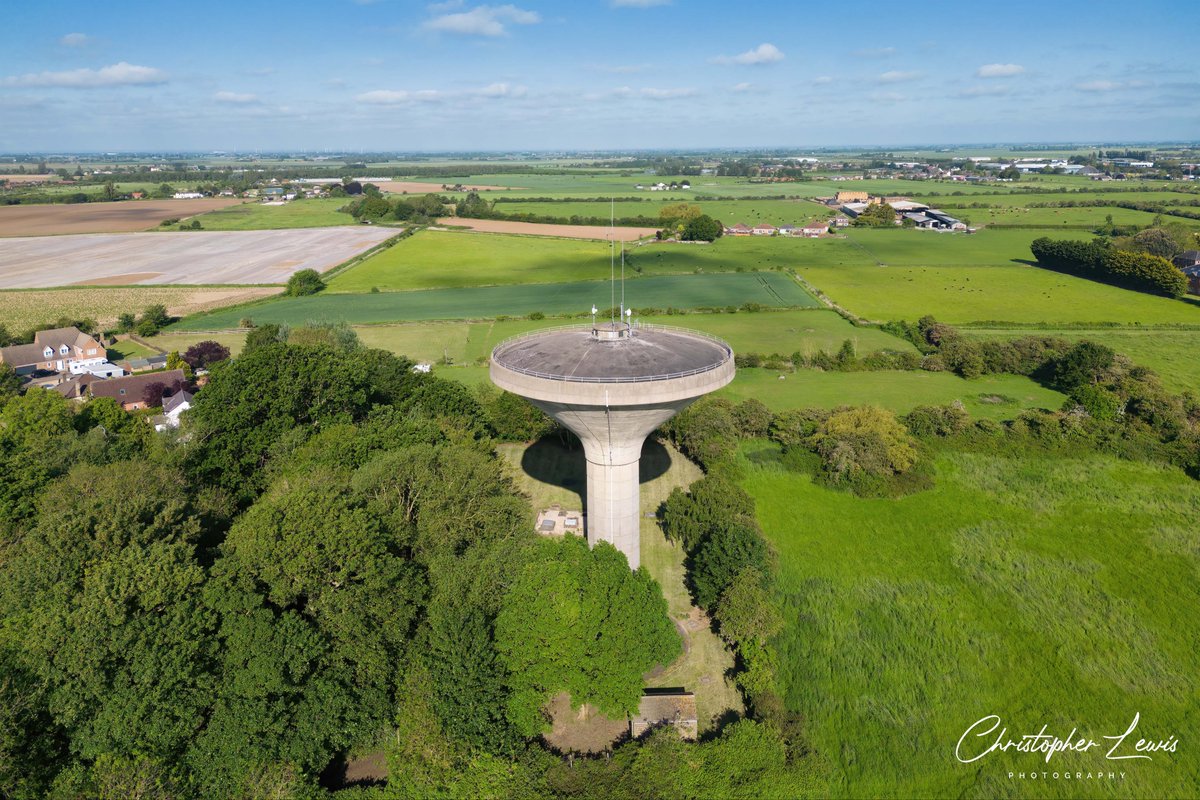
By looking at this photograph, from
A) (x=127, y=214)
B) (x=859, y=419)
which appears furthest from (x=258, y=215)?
(x=859, y=419)

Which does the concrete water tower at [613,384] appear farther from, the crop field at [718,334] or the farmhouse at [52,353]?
the farmhouse at [52,353]

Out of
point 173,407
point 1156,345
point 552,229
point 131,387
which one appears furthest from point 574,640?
point 552,229

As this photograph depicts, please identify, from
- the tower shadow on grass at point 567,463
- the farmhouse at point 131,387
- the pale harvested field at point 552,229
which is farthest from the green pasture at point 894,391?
the pale harvested field at point 552,229

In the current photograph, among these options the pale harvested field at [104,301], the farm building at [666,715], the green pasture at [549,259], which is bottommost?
the farm building at [666,715]

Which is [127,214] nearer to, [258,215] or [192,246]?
[258,215]

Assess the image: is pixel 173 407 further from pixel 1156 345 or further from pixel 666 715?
pixel 1156 345
